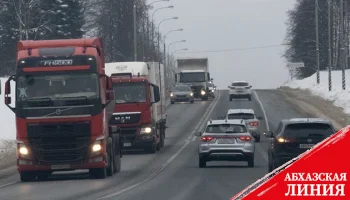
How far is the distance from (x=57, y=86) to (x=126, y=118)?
535 inches

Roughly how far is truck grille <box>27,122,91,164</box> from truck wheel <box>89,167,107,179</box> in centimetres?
88

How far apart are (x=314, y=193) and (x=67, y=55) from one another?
2027 cm

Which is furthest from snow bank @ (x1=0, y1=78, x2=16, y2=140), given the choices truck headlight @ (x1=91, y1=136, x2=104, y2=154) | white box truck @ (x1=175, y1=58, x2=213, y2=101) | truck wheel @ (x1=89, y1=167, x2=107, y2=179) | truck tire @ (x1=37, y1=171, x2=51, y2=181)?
white box truck @ (x1=175, y1=58, x2=213, y2=101)

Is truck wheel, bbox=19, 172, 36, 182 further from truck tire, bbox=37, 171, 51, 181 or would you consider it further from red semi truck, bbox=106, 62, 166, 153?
red semi truck, bbox=106, 62, 166, 153

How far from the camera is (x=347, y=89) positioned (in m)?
76.3

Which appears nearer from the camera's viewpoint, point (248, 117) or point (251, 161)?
point (251, 161)

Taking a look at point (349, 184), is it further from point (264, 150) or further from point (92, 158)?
point (264, 150)

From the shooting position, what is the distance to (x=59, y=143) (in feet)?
79.8

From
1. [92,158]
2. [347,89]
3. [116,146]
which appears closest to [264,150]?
[116,146]

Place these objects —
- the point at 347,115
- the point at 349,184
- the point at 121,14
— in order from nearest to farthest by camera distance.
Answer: the point at 349,184 < the point at 347,115 < the point at 121,14

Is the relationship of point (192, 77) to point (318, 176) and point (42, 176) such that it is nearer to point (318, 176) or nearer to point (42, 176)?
point (42, 176)

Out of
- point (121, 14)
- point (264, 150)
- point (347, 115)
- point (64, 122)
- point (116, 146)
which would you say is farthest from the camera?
point (121, 14)

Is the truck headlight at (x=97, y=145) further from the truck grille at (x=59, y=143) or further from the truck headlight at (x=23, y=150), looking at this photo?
the truck headlight at (x=23, y=150)

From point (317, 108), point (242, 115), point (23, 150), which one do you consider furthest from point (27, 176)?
point (317, 108)
